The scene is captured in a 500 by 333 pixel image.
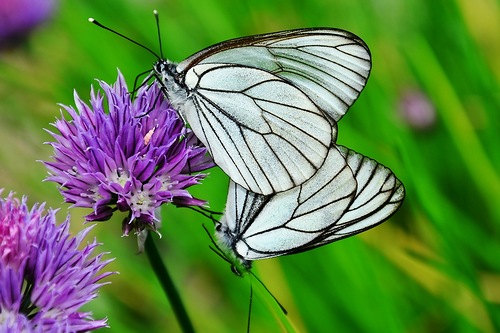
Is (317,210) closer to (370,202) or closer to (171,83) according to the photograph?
(370,202)

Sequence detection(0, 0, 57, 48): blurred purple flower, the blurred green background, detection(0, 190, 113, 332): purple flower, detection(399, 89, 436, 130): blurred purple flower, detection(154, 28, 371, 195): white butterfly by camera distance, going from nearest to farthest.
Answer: detection(0, 190, 113, 332): purple flower
detection(154, 28, 371, 195): white butterfly
the blurred green background
detection(399, 89, 436, 130): blurred purple flower
detection(0, 0, 57, 48): blurred purple flower

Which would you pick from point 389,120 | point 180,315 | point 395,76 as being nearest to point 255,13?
point 395,76

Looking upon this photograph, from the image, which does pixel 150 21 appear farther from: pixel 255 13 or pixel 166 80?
pixel 166 80

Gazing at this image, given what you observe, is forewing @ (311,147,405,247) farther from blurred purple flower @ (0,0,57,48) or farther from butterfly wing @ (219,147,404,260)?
blurred purple flower @ (0,0,57,48)

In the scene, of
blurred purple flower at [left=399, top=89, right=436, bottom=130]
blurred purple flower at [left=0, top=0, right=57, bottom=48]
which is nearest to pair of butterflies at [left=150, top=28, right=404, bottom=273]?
blurred purple flower at [left=399, top=89, right=436, bottom=130]

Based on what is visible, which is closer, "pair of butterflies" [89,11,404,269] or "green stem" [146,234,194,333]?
"green stem" [146,234,194,333]

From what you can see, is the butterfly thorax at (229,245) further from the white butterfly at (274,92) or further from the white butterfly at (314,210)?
the white butterfly at (274,92)

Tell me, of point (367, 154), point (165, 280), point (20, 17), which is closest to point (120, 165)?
point (165, 280)
